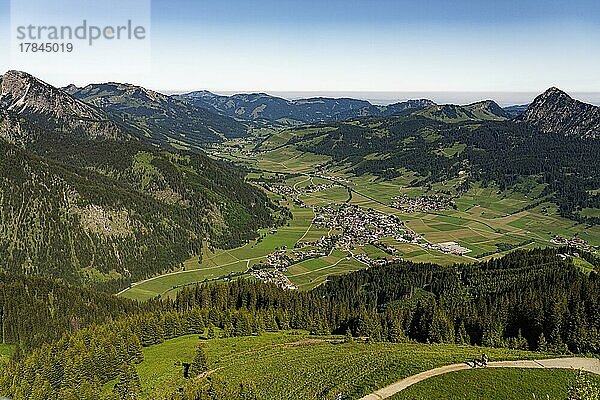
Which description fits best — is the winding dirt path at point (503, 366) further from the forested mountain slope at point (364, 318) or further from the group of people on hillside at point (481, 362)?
the forested mountain slope at point (364, 318)

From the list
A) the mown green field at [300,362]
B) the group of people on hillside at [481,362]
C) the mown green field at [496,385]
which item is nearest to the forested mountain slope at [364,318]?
the mown green field at [300,362]

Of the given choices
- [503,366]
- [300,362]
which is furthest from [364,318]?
[503,366]

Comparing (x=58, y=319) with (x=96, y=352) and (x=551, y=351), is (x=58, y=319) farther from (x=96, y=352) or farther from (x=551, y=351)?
(x=551, y=351)

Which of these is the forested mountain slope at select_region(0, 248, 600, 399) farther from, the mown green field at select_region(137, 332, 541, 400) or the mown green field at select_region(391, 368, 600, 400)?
the mown green field at select_region(391, 368, 600, 400)

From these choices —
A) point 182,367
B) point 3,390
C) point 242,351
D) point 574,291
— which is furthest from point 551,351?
point 3,390

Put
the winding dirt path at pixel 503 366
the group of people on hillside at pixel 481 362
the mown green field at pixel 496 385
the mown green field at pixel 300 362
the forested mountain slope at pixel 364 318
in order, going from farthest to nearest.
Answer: the forested mountain slope at pixel 364 318 → the group of people on hillside at pixel 481 362 → the mown green field at pixel 300 362 → the winding dirt path at pixel 503 366 → the mown green field at pixel 496 385

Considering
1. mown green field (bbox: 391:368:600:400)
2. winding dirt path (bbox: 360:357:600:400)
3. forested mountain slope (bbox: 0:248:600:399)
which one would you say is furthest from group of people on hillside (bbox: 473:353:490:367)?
forested mountain slope (bbox: 0:248:600:399)
